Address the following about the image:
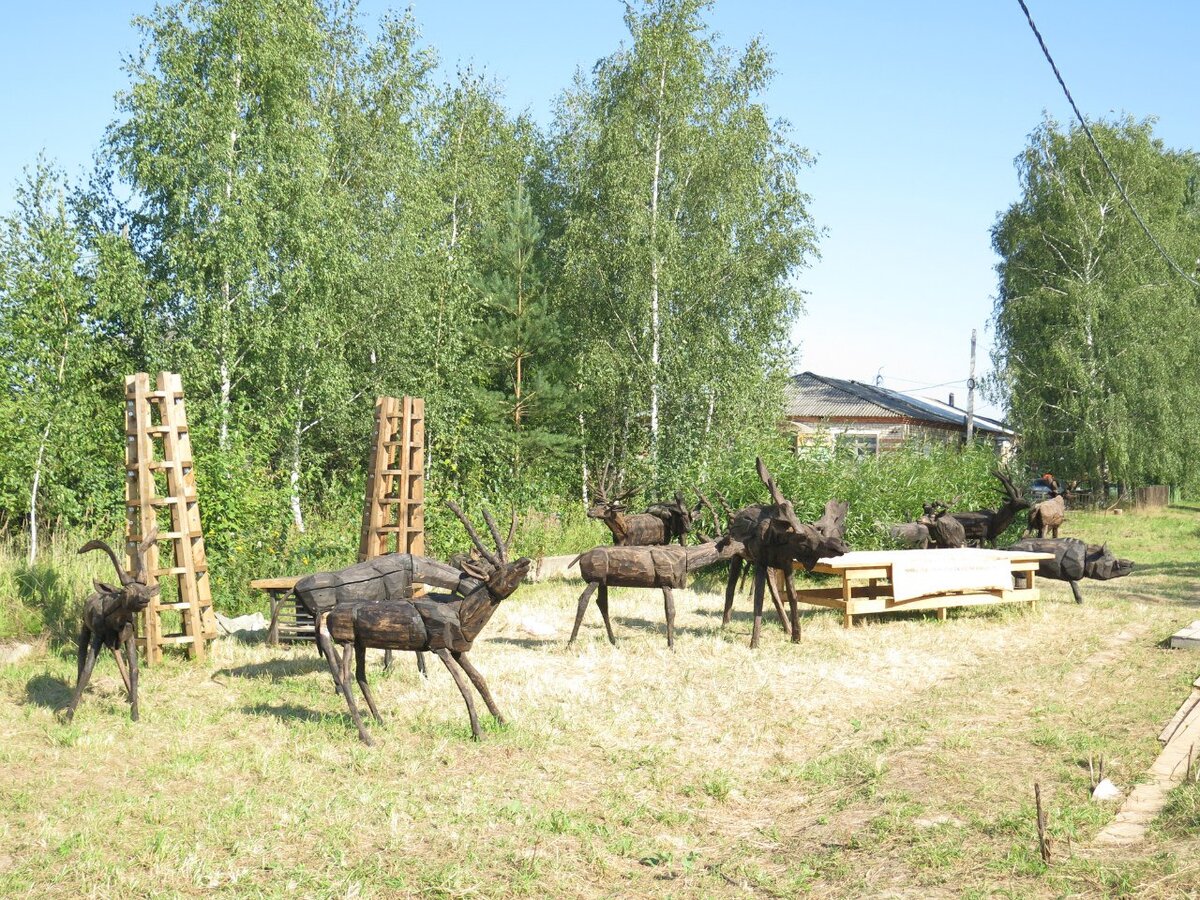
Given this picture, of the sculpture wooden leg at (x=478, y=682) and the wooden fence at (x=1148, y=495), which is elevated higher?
the wooden fence at (x=1148, y=495)

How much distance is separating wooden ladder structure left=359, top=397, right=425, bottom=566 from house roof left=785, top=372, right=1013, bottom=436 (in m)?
28.5

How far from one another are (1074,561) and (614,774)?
9.17 metres

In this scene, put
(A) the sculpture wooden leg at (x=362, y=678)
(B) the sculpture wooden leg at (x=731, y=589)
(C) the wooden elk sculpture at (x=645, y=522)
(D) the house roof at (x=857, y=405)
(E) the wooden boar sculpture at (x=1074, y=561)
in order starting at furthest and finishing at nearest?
(D) the house roof at (x=857, y=405) < (C) the wooden elk sculpture at (x=645, y=522) < (E) the wooden boar sculpture at (x=1074, y=561) < (B) the sculpture wooden leg at (x=731, y=589) < (A) the sculpture wooden leg at (x=362, y=678)

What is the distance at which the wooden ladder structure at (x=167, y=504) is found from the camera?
34.1 ft

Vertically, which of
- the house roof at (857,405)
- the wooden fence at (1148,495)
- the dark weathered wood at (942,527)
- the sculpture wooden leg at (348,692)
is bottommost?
the sculpture wooden leg at (348,692)

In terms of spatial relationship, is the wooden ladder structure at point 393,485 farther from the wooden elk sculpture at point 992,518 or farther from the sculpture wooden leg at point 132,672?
the wooden elk sculpture at point 992,518

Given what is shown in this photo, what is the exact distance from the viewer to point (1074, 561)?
45.5ft

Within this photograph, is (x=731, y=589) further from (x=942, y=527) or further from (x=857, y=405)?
(x=857, y=405)

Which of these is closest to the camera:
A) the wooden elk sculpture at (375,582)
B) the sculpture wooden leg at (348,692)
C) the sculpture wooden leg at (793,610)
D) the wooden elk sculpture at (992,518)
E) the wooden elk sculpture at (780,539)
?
the sculpture wooden leg at (348,692)

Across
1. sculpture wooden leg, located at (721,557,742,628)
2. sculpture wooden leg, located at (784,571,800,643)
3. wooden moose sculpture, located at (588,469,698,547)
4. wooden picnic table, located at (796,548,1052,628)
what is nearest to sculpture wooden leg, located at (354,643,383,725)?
sculpture wooden leg, located at (784,571,800,643)

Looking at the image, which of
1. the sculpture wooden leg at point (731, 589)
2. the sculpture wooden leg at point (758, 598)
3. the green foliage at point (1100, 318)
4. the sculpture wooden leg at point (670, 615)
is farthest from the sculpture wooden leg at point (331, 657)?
the green foliage at point (1100, 318)

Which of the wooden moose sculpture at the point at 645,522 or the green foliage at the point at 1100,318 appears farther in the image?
the green foliage at the point at 1100,318

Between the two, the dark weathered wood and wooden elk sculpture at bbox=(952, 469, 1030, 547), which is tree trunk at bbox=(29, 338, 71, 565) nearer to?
the dark weathered wood

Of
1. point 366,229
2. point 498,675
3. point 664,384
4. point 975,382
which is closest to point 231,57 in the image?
point 366,229
